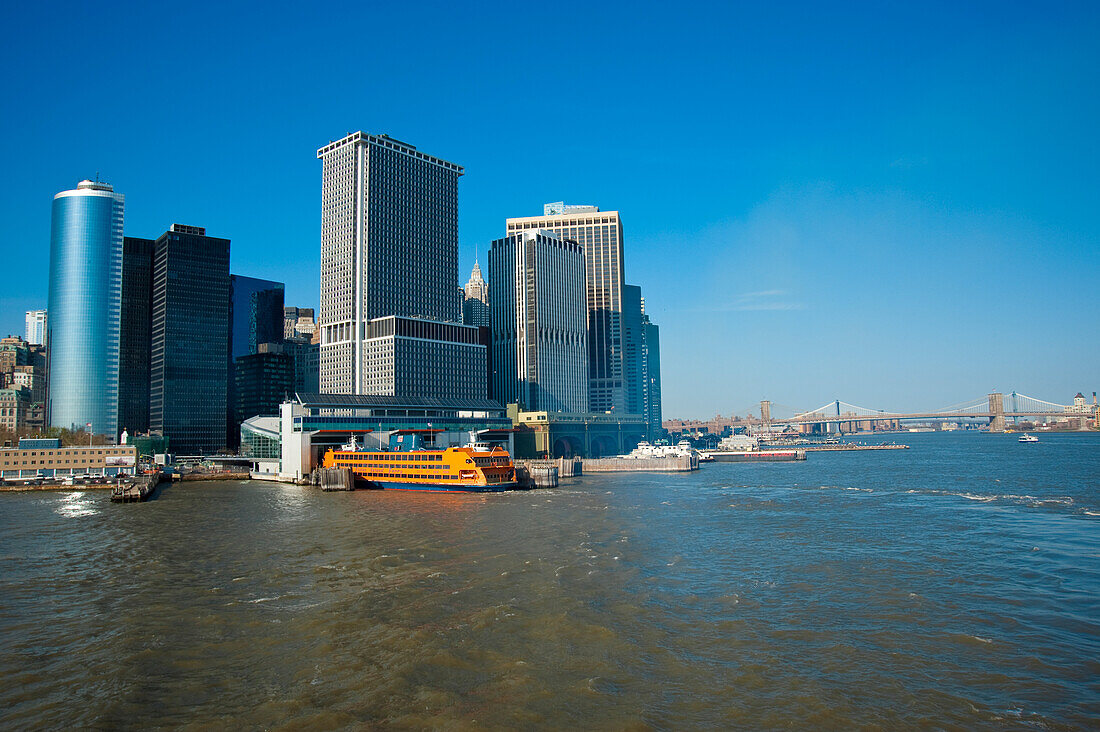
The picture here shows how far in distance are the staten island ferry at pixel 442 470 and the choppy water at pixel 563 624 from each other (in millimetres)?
41206

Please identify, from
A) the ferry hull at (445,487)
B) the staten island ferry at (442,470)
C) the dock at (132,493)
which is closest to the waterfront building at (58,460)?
the dock at (132,493)

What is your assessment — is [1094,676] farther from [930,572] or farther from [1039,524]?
[1039,524]

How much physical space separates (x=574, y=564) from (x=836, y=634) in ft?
68.7

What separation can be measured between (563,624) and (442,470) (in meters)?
85.2

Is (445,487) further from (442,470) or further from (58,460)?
(58,460)

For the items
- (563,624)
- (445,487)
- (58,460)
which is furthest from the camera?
(58,460)

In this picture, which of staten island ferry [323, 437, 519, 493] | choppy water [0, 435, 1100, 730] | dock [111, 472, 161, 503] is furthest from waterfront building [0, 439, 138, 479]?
choppy water [0, 435, 1100, 730]

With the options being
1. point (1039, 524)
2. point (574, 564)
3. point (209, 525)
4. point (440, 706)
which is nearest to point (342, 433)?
point (209, 525)

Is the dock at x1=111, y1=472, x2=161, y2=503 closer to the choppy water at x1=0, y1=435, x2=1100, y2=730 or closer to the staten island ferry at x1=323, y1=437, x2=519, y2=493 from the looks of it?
the staten island ferry at x1=323, y1=437, x2=519, y2=493

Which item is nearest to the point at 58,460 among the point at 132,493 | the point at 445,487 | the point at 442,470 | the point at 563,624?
the point at 132,493

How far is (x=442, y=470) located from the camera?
119812 millimetres

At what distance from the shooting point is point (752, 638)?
3466cm

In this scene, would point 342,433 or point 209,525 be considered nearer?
point 209,525

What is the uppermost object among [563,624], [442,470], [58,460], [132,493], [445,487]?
[58,460]
